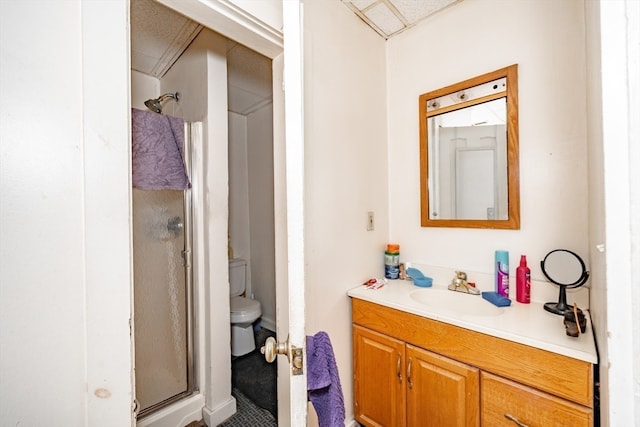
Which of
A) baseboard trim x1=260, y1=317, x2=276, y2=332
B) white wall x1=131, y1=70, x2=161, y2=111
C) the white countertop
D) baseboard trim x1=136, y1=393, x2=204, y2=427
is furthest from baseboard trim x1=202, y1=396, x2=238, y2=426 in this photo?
white wall x1=131, y1=70, x2=161, y2=111

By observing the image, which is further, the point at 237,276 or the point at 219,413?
the point at 237,276

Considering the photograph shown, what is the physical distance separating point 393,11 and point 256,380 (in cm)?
257

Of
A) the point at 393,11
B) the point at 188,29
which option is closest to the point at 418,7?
the point at 393,11

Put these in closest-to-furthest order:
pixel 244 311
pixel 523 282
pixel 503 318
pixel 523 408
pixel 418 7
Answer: pixel 523 408 → pixel 503 318 → pixel 523 282 → pixel 418 7 → pixel 244 311

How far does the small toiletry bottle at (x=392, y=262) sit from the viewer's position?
161 cm

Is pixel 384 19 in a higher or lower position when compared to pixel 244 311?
higher

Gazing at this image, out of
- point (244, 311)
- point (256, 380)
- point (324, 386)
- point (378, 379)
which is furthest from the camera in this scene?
point (244, 311)

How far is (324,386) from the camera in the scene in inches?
26.3

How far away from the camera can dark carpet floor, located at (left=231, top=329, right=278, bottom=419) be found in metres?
1.70

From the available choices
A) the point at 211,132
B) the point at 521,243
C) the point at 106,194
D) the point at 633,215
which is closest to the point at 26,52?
the point at 106,194

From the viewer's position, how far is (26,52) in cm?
55

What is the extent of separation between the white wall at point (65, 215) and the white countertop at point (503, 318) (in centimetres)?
105

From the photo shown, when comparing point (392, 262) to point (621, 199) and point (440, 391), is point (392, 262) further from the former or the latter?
point (621, 199)

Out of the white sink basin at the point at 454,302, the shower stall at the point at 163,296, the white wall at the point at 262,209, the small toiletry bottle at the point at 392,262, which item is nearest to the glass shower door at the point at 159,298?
the shower stall at the point at 163,296
